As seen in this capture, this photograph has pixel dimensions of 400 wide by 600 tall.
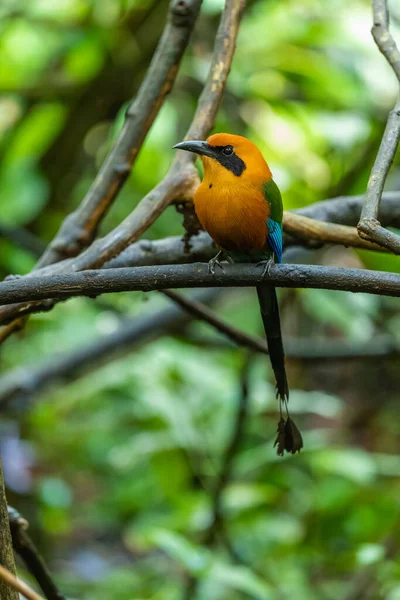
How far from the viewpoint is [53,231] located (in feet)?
14.8

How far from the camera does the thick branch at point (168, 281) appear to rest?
138 centimetres

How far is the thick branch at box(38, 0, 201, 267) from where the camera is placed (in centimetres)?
215

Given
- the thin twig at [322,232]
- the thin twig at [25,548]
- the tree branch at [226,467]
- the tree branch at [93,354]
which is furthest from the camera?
the tree branch at [93,354]

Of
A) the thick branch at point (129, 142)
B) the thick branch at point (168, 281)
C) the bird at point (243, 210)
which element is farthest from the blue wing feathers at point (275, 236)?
the thick branch at point (168, 281)

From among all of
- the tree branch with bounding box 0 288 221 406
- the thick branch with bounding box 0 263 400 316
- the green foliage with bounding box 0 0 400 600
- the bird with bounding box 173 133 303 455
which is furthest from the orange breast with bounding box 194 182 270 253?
the tree branch with bounding box 0 288 221 406

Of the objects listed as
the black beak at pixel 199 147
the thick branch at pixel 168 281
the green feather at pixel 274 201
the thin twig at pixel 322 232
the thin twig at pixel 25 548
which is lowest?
the thin twig at pixel 25 548

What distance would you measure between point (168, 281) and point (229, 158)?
2.89 feet

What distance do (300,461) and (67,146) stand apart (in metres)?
2.16

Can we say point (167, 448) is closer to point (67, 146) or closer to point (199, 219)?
point (199, 219)

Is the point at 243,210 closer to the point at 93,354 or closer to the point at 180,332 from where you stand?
the point at 93,354

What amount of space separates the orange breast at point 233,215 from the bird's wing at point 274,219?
1 cm

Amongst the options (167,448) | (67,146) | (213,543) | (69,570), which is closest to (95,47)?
(67,146)

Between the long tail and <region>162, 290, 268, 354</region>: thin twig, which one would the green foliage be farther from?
the long tail

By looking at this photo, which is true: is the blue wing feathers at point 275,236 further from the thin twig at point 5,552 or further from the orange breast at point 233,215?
the thin twig at point 5,552
